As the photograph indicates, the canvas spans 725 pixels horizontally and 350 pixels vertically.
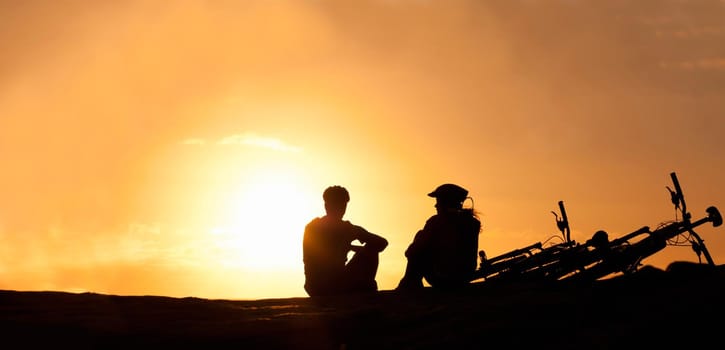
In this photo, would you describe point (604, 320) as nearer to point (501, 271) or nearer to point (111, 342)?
point (111, 342)

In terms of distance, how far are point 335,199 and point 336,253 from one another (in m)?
0.86

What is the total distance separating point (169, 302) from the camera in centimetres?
988

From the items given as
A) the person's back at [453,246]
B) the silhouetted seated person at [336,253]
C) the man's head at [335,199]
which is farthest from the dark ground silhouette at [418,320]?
the man's head at [335,199]

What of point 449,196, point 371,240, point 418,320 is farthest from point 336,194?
point 418,320

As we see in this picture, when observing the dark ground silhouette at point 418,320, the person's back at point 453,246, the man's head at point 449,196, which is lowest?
the dark ground silhouette at point 418,320

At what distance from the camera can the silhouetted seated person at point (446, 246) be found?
38.8ft

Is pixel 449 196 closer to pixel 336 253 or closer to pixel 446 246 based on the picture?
pixel 446 246

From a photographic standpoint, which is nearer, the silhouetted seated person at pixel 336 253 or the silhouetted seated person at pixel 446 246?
the silhouetted seated person at pixel 446 246

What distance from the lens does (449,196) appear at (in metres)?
12.3

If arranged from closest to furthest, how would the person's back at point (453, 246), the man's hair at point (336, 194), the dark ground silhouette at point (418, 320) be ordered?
the dark ground silhouette at point (418, 320) < the person's back at point (453, 246) < the man's hair at point (336, 194)

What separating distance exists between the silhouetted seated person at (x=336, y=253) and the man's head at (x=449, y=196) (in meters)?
1.05

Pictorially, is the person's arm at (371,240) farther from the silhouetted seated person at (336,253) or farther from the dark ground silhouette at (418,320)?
the dark ground silhouette at (418,320)

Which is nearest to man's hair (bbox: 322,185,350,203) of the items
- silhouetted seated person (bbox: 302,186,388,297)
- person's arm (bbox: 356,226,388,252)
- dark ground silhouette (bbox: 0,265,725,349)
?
silhouetted seated person (bbox: 302,186,388,297)

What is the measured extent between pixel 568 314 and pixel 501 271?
7.38 metres
